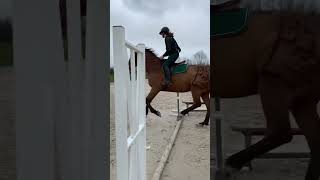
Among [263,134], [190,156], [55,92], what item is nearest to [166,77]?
[190,156]

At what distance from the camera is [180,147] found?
5.72 m

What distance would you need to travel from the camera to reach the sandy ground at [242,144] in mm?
1307

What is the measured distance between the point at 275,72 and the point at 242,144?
0.81ft

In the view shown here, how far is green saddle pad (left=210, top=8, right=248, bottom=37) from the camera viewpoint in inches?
49.8

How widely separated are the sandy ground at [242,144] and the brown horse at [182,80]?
6.77 metres

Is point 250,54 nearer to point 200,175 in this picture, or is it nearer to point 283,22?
point 283,22

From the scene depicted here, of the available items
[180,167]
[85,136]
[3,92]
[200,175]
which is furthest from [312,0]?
[180,167]

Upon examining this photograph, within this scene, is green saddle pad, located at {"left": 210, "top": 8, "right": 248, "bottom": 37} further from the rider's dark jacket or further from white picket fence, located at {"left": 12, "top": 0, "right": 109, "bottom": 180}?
the rider's dark jacket

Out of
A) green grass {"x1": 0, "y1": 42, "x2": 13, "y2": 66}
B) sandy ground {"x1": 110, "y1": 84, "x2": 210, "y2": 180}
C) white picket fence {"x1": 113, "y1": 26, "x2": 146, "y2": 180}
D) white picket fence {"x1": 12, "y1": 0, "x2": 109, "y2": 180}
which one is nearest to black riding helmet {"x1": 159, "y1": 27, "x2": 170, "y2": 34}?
sandy ground {"x1": 110, "y1": 84, "x2": 210, "y2": 180}

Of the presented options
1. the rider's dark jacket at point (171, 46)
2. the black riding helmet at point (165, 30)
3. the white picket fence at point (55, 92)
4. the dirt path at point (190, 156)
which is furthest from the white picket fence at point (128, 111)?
the rider's dark jacket at point (171, 46)

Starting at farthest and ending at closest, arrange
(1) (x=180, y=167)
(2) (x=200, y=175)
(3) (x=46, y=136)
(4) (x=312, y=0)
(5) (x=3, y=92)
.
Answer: (1) (x=180, y=167), (2) (x=200, y=175), (4) (x=312, y=0), (3) (x=46, y=136), (5) (x=3, y=92)

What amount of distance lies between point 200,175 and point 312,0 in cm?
316

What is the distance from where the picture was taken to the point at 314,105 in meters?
1.30

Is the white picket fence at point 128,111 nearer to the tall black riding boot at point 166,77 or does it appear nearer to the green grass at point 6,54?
the green grass at point 6,54
